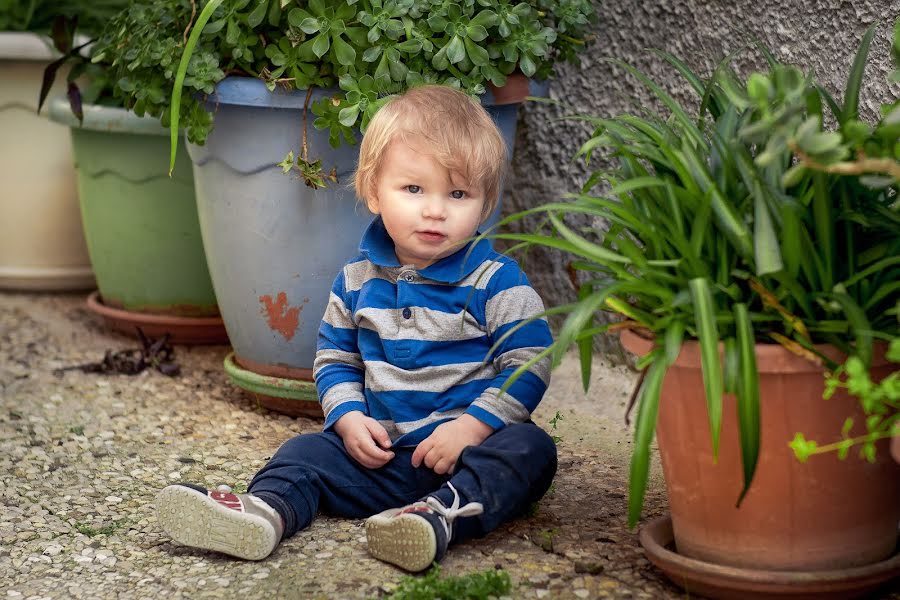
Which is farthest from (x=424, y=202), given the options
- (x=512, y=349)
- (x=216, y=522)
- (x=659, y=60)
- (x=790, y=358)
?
(x=659, y=60)

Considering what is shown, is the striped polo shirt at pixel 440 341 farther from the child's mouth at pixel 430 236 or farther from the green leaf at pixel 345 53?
the green leaf at pixel 345 53

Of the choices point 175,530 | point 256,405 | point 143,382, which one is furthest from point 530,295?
point 143,382

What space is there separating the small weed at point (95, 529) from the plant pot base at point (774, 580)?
A: 0.92 metres

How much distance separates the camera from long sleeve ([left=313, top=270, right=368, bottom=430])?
6.97 feet

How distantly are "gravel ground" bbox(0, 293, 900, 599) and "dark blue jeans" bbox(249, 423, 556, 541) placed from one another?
49mm

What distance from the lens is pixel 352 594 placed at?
67.4 inches

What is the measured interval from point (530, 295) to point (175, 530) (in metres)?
0.71

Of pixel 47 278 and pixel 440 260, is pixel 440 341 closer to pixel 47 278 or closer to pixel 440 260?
pixel 440 260

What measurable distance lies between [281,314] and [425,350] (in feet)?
1.83

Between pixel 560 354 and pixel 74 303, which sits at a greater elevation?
pixel 560 354

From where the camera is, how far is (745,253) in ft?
4.91

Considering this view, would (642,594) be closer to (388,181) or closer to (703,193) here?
(703,193)

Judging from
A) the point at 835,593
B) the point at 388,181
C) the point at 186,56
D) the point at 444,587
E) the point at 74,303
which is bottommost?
the point at 74,303

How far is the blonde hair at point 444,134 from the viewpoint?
6.58 ft
